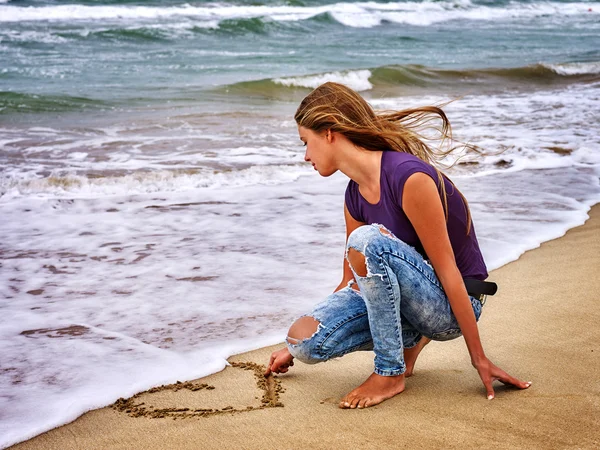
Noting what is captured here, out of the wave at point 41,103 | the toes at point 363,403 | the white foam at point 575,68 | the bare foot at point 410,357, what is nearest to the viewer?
the toes at point 363,403

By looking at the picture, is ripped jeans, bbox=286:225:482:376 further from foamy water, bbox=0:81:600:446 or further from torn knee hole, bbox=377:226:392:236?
foamy water, bbox=0:81:600:446

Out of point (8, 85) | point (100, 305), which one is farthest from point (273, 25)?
point (100, 305)

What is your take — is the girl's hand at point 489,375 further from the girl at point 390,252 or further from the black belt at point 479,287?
the black belt at point 479,287

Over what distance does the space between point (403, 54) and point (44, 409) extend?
1895cm

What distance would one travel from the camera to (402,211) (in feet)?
8.68

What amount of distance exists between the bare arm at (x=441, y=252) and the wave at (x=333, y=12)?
2543cm

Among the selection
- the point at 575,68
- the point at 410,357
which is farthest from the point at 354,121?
the point at 575,68

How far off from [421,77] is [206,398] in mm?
14206

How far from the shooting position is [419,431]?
8.07 feet

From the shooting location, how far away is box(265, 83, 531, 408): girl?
8.51 feet

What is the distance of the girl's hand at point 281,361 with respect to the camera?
3.02 m

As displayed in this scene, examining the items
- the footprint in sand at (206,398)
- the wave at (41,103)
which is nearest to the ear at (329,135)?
the footprint in sand at (206,398)

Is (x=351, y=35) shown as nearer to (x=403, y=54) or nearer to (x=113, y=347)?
(x=403, y=54)

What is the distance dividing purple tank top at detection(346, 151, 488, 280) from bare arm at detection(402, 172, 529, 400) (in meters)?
0.05
